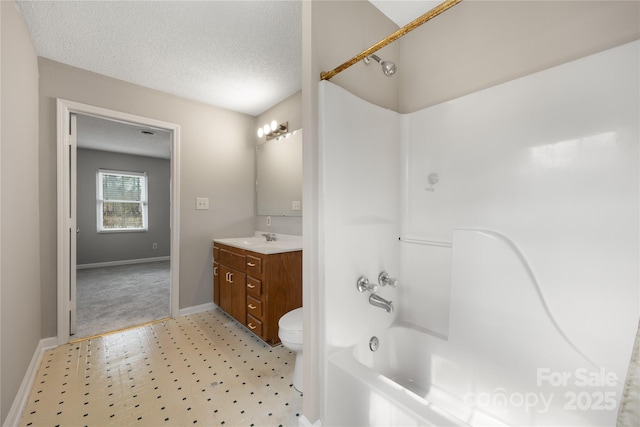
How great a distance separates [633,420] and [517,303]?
33.2 inches

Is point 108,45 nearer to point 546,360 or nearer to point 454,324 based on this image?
point 454,324

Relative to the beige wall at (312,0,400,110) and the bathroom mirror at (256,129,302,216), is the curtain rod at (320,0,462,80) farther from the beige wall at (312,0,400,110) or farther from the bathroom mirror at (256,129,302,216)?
the bathroom mirror at (256,129,302,216)

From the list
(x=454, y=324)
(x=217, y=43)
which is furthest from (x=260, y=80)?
(x=454, y=324)

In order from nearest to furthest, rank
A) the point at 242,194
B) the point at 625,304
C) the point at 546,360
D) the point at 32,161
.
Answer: the point at 625,304
the point at 546,360
the point at 32,161
the point at 242,194

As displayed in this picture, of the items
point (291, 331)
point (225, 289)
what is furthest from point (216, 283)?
point (291, 331)

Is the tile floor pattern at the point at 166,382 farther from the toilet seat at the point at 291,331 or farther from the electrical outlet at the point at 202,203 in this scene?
the electrical outlet at the point at 202,203

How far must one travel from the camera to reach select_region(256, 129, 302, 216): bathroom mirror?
2662 millimetres

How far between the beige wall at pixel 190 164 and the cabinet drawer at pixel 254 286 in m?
0.93

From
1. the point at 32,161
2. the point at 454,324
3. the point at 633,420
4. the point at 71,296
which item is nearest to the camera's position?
the point at 633,420

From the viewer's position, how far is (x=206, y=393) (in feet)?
5.30

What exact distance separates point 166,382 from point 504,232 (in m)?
2.26

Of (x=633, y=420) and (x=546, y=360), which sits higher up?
(x=633, y=420)

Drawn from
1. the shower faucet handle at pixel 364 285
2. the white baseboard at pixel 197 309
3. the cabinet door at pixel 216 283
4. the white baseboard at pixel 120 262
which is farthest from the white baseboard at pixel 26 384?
the white baseboard at pixel 120 262

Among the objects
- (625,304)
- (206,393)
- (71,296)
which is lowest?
(206,393)
